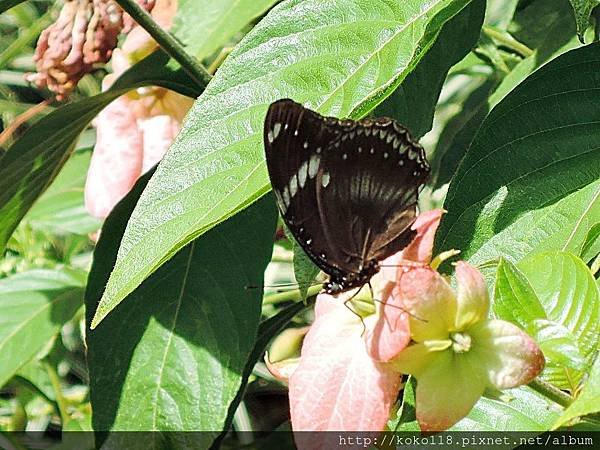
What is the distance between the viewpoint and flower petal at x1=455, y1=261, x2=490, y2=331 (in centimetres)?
53

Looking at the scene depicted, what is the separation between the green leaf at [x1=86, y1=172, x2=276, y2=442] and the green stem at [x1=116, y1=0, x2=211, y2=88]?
0.45 ft

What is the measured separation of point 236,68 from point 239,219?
1.17 ft

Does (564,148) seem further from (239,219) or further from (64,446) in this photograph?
(64,446)

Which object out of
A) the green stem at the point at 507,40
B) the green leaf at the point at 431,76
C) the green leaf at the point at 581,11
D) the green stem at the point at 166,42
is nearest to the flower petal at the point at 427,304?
the green leaf at the point at 581,11

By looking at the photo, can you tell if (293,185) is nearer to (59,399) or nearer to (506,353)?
(506,353)

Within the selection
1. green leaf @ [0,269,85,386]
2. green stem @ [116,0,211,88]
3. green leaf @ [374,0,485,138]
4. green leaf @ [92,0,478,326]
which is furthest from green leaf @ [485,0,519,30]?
green leaf @ [0,269,85,386]

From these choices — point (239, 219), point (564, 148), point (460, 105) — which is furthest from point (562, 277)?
point (460, 105)

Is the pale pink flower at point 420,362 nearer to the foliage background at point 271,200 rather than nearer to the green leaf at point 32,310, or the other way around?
the foliage background at point 271,200

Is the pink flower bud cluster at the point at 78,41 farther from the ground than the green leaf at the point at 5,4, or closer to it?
closer to it

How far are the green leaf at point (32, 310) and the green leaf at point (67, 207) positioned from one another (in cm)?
19

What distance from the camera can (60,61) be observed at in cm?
106

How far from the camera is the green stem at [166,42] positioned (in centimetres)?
97

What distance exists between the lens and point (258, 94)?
2.27 feet

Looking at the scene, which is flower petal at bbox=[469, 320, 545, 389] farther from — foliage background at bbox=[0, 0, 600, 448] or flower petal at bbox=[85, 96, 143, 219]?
flower petal at bbox=[85, 96, 143, 219]
